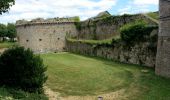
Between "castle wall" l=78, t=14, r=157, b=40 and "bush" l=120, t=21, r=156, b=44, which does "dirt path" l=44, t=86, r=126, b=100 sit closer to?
"bush" l=120, t=21, r=156, b=44

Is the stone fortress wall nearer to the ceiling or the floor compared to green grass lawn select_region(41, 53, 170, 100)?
nearer to the ceiling

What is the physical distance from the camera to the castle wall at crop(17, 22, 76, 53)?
41156 millimetres

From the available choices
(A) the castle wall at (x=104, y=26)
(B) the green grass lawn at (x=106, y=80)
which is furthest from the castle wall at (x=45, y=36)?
(B) the green grass lawn at (x=106, y=80)

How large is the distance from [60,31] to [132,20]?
12222 millimetres

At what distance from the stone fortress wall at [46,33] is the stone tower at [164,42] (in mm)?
20113

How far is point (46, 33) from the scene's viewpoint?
41312 mm

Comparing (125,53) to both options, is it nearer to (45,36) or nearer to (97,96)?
(97,96)

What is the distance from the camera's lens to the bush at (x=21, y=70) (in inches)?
742

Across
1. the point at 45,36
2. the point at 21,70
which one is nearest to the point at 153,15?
the point at 21,70

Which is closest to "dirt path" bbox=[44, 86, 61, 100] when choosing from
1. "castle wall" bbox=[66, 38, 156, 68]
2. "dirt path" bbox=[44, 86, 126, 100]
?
A: "dirt path" bbox=[44, 86, 126, 100]

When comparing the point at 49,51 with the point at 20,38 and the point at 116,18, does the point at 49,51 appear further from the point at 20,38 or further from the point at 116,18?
the point at 116,18

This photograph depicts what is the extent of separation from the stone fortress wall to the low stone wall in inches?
247

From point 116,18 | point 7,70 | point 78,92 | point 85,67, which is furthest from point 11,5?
point 116,18

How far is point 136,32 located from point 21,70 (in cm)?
986
